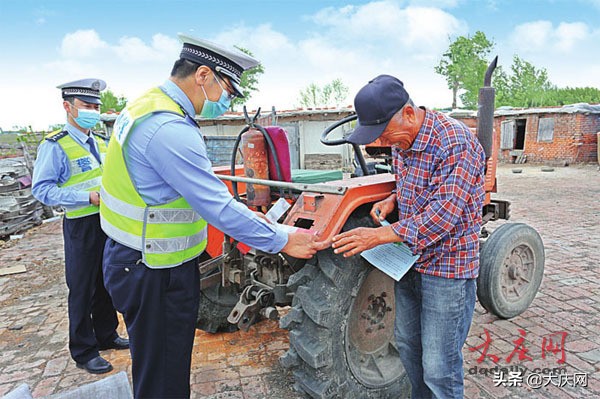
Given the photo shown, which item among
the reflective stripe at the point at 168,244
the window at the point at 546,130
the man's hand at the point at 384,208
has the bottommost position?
the reflective stripe at the point at 168,244

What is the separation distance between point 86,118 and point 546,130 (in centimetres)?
2039

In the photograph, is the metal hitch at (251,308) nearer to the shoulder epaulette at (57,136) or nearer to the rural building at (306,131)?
the shoulder epaulette at (57,136)

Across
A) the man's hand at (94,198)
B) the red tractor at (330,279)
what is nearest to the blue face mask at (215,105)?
the red tractor at (330,279)

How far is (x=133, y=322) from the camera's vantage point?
6.47 ft

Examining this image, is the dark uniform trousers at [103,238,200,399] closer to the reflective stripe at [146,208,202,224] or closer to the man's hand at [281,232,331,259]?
the reflective stripe at [146,208,202,224]

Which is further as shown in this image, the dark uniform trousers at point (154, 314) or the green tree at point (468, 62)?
the green tree at point (468, 62)

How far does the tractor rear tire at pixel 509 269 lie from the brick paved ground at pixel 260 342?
0.28 meters

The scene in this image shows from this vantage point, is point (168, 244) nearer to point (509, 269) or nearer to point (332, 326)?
point (332, 326)

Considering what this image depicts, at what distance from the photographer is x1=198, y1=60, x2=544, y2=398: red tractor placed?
2373 mm

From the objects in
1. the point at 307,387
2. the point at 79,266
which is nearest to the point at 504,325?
the point at 307,387

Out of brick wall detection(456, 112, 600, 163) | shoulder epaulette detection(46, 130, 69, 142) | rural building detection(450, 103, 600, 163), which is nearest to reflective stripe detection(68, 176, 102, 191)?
shoulder epaulette detection(46, 130, 69, 142)

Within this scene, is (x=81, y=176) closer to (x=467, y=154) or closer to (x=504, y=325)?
(x=467, y=154)

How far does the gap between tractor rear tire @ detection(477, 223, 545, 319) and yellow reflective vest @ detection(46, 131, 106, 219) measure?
3102mm

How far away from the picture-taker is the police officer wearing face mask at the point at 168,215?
181 centimetres
